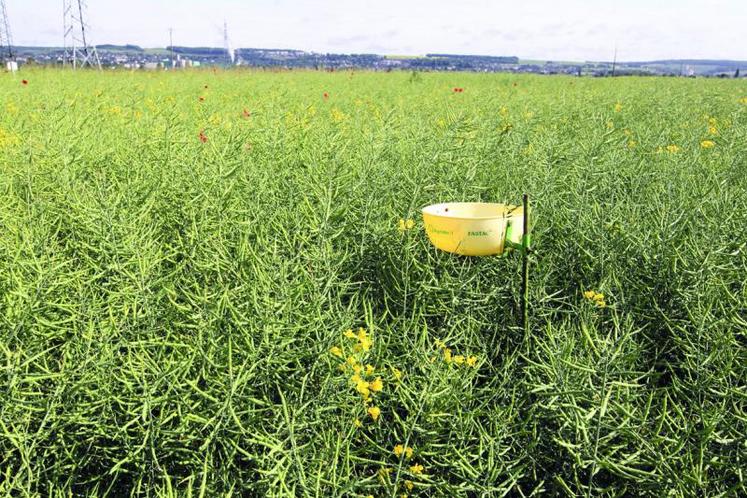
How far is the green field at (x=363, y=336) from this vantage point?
47.9 inches

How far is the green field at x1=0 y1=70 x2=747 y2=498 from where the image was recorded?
122cm

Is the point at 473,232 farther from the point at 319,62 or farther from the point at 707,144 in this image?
the point at 319,62

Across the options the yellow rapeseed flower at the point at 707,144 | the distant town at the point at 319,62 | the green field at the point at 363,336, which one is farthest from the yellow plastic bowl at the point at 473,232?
the distant town at the point at 319,62

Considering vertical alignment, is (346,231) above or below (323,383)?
above

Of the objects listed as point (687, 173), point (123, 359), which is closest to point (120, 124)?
point (123, 359)

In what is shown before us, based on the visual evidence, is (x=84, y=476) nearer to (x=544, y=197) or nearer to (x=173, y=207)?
(x=173, y=207)

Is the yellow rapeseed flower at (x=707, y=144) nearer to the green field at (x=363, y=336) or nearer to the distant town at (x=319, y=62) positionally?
the green field at (x=363, y=336)

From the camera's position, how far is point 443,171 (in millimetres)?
2502

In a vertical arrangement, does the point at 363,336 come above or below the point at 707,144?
below

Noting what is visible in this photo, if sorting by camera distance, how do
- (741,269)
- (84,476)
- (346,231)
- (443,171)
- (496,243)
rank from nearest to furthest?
(84,476), (496,243), (741,269), (346,231), (443,171)

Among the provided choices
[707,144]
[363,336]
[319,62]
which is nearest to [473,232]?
[363,336]

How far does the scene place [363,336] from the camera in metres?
1.31

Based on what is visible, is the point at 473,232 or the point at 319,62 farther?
the point at 319,62

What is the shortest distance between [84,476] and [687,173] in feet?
8.18
